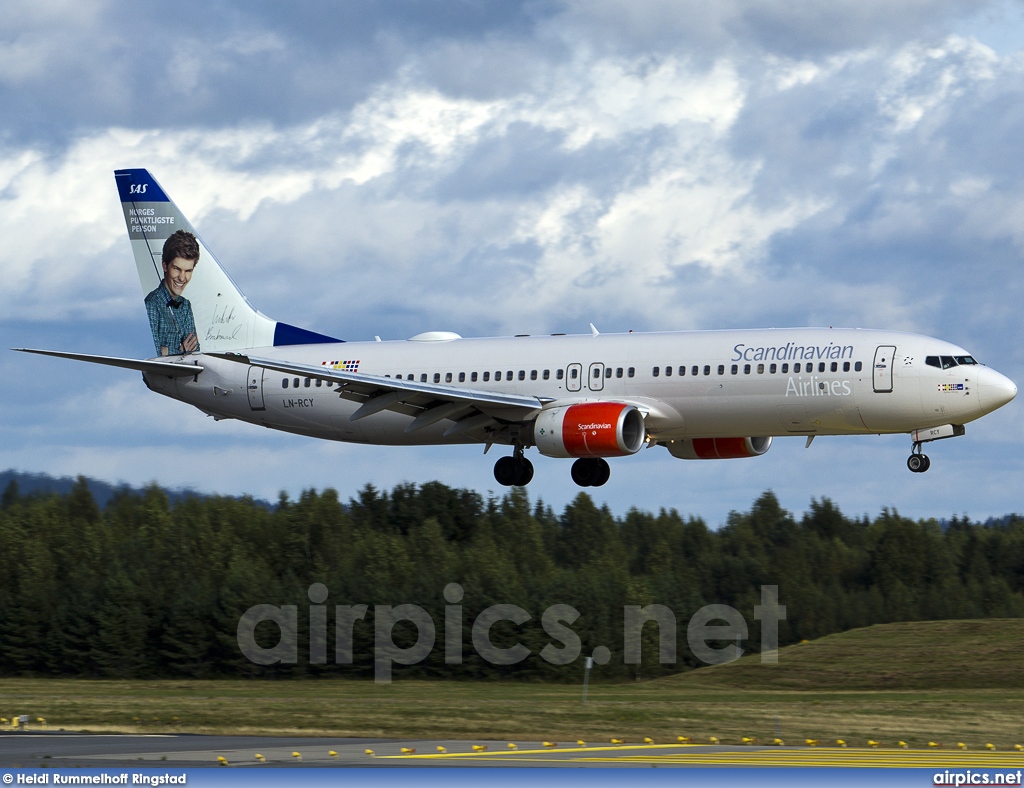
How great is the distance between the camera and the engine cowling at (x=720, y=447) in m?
50.4

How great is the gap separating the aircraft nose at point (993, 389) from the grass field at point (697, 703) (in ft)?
29.9

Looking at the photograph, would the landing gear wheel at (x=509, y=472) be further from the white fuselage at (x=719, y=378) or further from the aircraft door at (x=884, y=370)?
the aircraft door at (x=884, y=370)

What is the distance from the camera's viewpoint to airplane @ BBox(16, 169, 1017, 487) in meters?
43.7

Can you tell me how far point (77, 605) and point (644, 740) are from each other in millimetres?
67214

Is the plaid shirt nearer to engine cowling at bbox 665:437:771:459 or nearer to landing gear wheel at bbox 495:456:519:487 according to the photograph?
landing gear wheel at bbox 495:456:519:487

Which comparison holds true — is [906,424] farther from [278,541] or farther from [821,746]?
[278,541]

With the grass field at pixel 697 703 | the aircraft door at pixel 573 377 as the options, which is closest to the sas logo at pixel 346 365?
the aircraft door at pixel 573 377

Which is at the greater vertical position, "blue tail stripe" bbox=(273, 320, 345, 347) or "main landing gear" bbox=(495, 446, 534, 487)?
"blue tail stripe" bbox=(273, 320, 345, 347)

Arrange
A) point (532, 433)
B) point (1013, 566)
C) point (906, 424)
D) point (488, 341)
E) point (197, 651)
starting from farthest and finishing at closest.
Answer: point (1013, 566) < point (197, 651) < point (488, 341) < point (532, 433) < point (906, 424)

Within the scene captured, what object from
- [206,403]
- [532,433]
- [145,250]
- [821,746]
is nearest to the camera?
[821,746]

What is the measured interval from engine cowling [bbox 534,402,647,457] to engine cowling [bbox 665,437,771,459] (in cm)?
546

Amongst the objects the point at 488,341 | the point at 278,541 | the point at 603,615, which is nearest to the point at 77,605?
the point at 278,541

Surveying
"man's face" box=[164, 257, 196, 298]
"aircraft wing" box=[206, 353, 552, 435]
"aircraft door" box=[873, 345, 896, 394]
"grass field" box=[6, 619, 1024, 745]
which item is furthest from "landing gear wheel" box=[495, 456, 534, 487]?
"man's face" box=[164, 257, 196, 298]

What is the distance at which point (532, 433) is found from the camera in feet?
155
